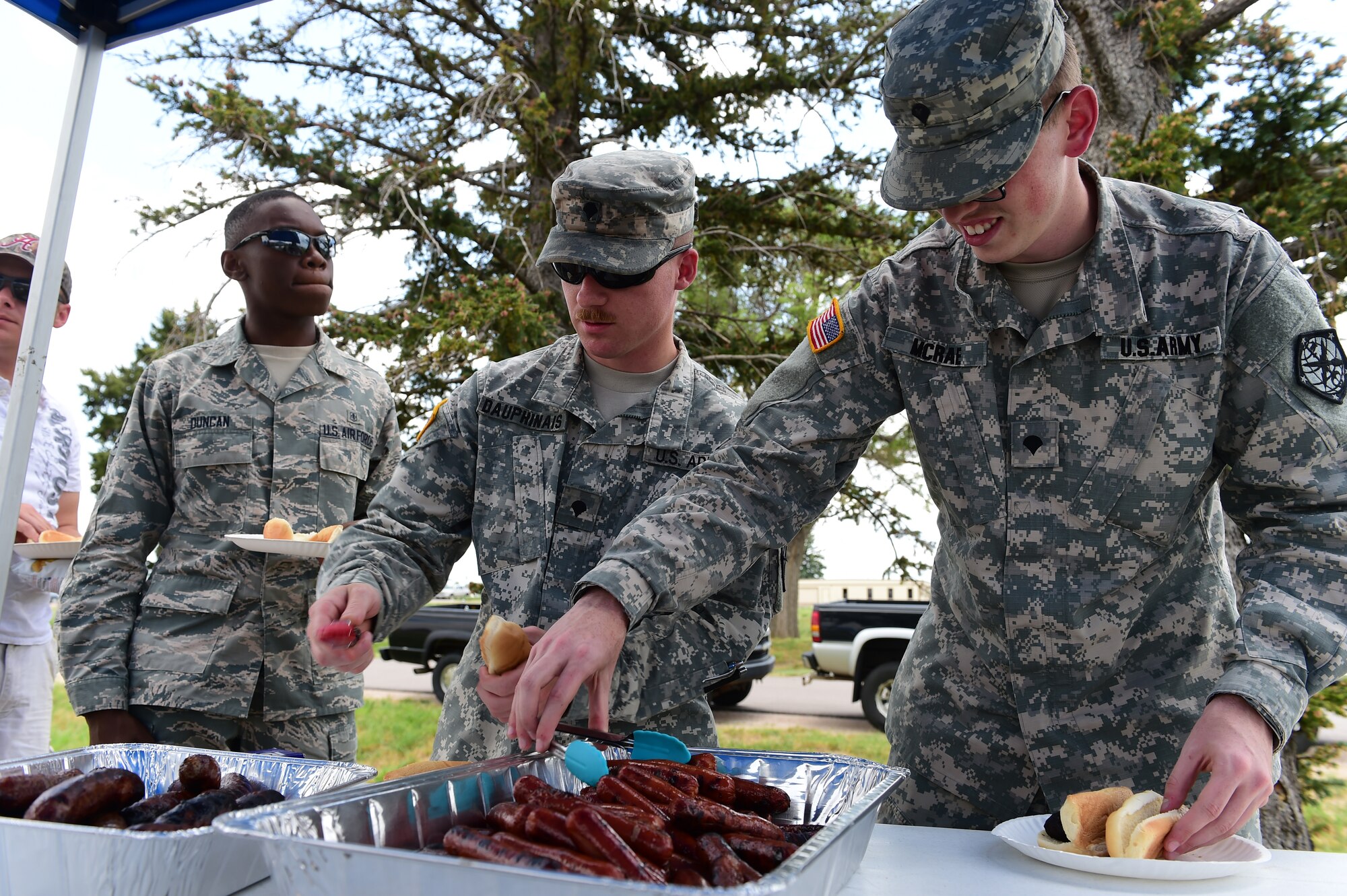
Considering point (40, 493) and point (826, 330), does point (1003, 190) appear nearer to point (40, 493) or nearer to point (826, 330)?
point (826, 330)

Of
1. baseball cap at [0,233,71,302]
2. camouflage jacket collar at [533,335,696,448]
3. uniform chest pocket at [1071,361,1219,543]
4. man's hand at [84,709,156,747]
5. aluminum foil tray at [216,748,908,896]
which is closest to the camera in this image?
aluminum foil tray at [216,748,908,896]

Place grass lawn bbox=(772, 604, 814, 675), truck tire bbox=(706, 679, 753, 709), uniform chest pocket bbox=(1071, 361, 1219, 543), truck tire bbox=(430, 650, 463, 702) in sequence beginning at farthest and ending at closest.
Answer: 1. grass lawn bbox=(772, 604, 814, 675)
2. truck tire bbox=(430, 650, 463, 702)
3. truck tire bbox=(706, 679, 753, 709)
4. uniform chest pocket bbox=(1071, 361, 1219, 543)

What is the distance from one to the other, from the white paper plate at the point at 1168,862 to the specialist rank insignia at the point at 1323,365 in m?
0.76

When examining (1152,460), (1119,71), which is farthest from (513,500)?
(1119,71)

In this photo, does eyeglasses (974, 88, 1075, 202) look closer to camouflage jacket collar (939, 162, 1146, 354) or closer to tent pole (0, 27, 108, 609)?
camouflage jacket collar (939, 162, 1146, 354)

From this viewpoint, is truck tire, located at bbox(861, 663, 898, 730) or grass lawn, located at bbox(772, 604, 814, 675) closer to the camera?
truck tire, located at bbox(861, 663, 898, 730)

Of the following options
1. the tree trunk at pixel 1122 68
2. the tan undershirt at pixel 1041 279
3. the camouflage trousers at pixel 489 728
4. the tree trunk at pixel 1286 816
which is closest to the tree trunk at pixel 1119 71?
the tree trunk at pixel 1122 68

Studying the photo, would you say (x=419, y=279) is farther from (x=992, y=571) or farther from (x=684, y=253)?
(x=992, y=571)

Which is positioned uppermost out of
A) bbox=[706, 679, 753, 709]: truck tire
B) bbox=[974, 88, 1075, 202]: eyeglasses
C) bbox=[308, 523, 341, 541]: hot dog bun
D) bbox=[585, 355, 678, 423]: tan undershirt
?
bbox=[974, 88, 1075, 202]: eyeglasses

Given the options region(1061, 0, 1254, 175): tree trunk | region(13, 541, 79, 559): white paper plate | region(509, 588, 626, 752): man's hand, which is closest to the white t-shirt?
region(13, 541, 79, 559): white paper plate

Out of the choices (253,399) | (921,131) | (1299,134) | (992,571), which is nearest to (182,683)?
(253,399)

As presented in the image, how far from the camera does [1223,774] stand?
139cm

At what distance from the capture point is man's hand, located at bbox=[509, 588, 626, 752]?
1573mm

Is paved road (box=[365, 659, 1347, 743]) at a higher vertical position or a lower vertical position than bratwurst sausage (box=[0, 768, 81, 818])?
lower
